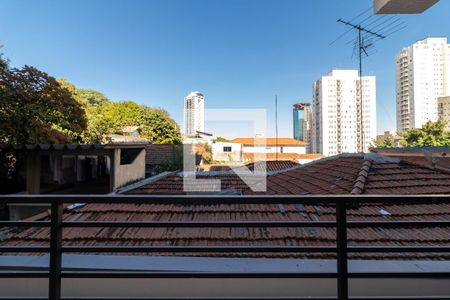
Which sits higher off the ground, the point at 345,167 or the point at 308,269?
the point at 345,167

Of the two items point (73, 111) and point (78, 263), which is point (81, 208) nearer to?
point (78, 263)

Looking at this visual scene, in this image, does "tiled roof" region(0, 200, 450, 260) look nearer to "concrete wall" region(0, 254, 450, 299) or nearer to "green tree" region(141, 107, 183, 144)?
"concrete wall" region(0, 254, 450, 299)

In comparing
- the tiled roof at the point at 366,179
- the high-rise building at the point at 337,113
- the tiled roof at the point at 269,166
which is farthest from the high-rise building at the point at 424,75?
the tiled roof at the point at 366,179

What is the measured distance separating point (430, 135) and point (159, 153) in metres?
15.2

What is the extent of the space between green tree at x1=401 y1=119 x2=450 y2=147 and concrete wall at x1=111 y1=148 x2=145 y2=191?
47.4ft

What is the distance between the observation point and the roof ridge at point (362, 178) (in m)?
3.46

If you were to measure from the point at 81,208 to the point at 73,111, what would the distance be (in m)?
7.47

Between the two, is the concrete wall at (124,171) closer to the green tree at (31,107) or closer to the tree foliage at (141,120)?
the green tree at (31,107)

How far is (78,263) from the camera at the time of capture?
1445mm

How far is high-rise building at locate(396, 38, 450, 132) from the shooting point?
21297mm

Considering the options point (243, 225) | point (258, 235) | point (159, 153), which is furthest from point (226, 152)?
point (243, 225)

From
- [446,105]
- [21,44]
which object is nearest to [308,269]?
[21,44]

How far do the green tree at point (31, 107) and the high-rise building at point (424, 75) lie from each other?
2436 cm

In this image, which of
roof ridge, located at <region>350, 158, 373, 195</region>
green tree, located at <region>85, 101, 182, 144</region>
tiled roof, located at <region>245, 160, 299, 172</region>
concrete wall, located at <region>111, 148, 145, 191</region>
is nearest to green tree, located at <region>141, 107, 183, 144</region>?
green tree, located at <region>85, 101, 182, 144</region>
